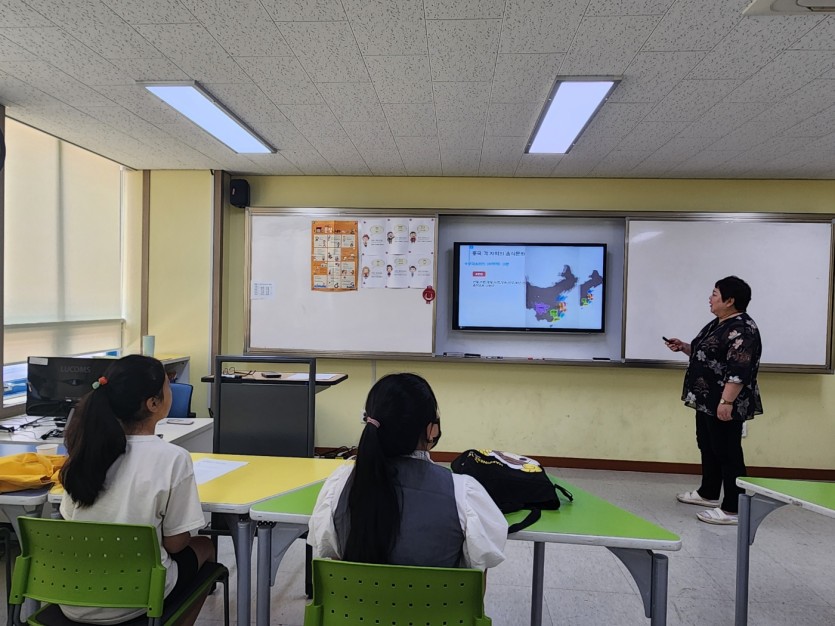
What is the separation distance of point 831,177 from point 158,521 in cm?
530

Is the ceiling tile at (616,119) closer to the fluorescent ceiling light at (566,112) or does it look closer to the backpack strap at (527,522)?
the fluorescent ceiling light at (566,112)

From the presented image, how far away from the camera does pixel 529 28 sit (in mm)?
2057

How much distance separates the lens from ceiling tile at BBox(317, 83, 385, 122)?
2.64 meters

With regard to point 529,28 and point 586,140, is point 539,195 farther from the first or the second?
point 529,28

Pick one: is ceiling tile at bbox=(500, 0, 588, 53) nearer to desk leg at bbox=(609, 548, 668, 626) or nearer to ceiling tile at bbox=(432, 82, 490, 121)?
ceiling tile at bbox=(432, 82, 490, 121)

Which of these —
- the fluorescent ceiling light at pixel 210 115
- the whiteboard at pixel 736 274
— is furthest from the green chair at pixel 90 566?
the whiteboard at pixel 736 274

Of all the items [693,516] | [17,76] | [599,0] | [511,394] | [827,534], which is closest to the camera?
[599,0]

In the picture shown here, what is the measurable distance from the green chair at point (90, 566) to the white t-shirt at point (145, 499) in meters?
0.07

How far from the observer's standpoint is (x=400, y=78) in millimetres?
2518

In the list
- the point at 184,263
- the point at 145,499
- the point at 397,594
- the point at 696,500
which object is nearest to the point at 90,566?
the point at 145,499

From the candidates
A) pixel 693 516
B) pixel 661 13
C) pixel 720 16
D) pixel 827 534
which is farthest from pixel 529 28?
pixel 827 534

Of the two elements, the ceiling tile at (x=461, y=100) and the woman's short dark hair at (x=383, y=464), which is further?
the ceiling tile at (x=461, y=100)

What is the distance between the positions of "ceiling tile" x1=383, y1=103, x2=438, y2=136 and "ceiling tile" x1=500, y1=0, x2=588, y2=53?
77 cm

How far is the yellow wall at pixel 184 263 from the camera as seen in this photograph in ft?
14.3
